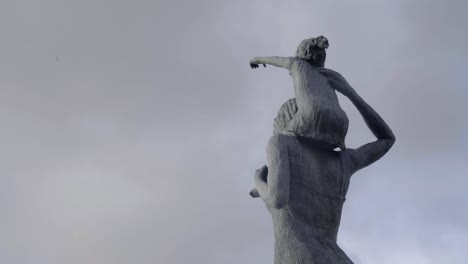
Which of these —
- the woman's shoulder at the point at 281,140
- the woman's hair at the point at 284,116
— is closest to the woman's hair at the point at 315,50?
the woman's hair at the point at 284,116

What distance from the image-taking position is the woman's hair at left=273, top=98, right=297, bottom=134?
461 inches

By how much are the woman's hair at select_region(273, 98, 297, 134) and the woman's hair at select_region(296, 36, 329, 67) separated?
0.71m

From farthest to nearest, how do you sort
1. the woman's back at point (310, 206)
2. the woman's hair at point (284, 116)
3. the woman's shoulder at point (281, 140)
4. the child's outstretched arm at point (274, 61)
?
the child's outstretched arm at point (274, 61)
the woman's hair at point (284, 116)
the woman's shoulder at point (281, 140)
the woman's back at point (310, 206)

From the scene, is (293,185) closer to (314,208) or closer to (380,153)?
(314,208)

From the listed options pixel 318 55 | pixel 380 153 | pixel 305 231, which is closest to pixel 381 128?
pixel 380 153

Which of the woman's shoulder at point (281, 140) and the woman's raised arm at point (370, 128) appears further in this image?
the woman's raised arm at point (370, 128)

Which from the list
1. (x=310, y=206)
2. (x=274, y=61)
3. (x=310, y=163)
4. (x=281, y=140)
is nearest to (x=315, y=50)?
(x=274, y=61)

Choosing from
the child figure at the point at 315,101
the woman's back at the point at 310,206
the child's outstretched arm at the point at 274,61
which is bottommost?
the woman's back at the point at 310,206

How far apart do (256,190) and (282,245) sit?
42.0 inches

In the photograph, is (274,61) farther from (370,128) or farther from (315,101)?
(370,128)

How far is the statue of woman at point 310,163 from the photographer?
36.1 feet

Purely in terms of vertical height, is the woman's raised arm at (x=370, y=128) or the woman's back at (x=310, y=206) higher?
the woman's raised arm at (x=370, y=128)

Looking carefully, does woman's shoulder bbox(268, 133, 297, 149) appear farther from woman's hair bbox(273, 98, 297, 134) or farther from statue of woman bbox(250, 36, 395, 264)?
woman's hair bbox(273, 98, 297, 134)

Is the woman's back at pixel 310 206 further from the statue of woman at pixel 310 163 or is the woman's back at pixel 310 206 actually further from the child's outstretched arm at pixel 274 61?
the child's outstretched arm at pixel 274 61
